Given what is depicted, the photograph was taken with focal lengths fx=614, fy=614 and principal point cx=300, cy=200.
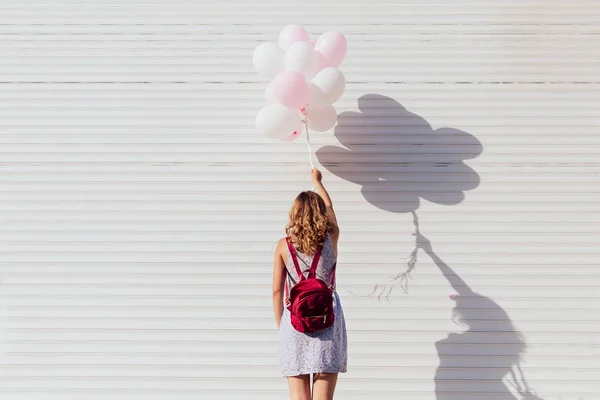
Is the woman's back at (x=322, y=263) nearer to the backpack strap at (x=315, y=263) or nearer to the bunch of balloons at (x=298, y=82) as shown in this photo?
the backpack strap at (x=315, y=263)

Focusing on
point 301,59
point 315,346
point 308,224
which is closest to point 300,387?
point 315,346

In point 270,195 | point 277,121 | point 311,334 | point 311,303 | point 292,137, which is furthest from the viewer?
point 270,195

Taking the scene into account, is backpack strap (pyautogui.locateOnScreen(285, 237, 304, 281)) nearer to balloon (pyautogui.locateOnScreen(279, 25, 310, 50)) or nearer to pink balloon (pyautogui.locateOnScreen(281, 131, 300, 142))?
pink balloon (pyautogui.locateOnScreen(281, 131, 300, 142))

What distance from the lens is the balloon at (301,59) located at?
377 centimetres

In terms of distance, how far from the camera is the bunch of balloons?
3.74 meters

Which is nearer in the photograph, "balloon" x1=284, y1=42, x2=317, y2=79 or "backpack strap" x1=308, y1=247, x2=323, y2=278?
"backpack strap" x1=308, y1=247, x2=323, y2=278

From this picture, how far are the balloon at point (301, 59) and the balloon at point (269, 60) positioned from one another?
111mm

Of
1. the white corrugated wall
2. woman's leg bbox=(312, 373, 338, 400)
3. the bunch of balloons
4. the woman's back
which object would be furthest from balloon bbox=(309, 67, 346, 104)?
woman's leg bbox=(312, 373, 338, 400)

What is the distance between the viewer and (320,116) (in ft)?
13.1

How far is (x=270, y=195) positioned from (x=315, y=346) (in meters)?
1.36

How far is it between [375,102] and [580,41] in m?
1.62

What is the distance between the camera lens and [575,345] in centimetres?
416

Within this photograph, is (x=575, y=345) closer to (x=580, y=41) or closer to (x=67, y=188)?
(x=580, y=41)

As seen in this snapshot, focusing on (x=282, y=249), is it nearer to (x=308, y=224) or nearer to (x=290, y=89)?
(x=308, y=224)
